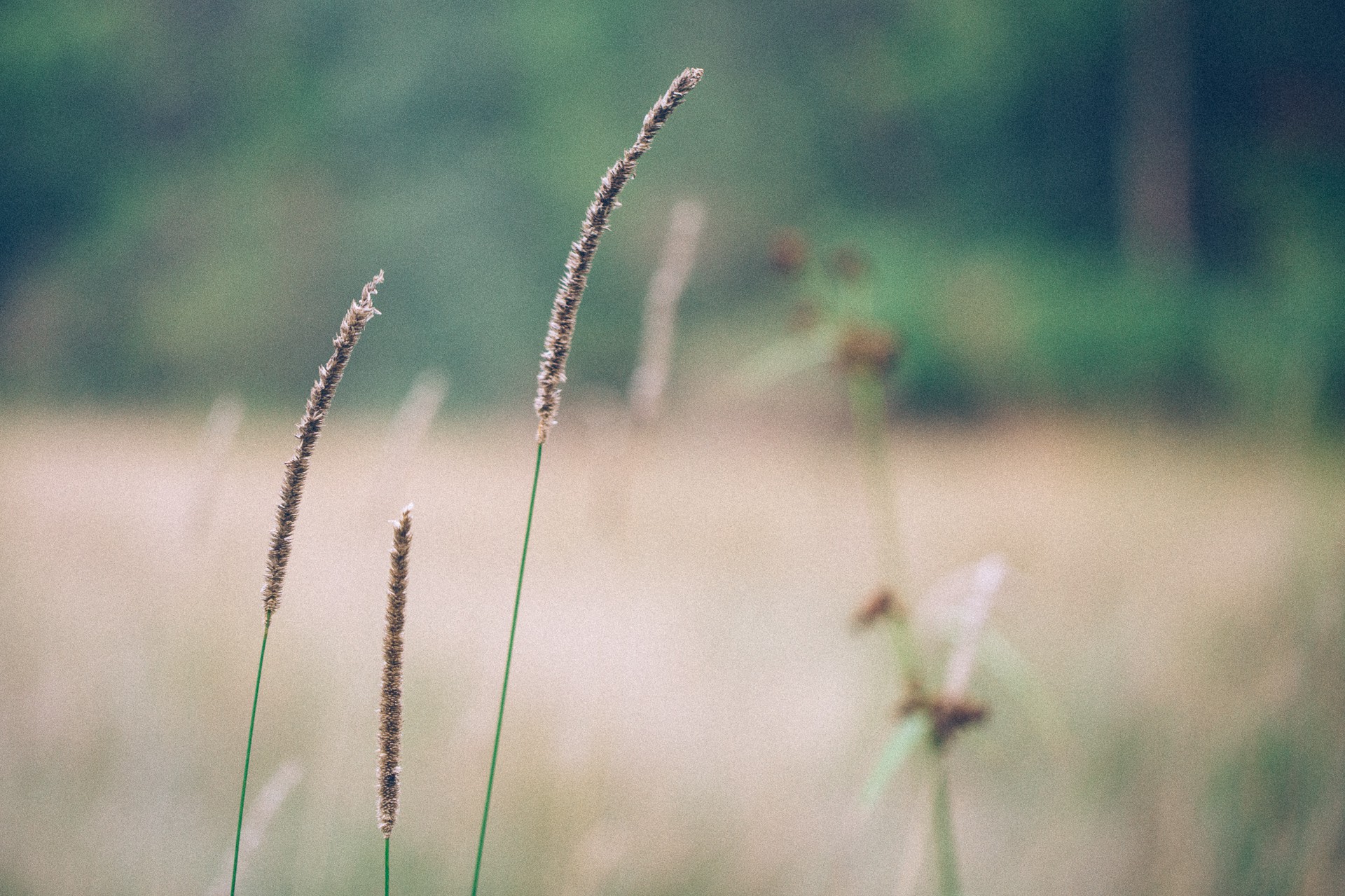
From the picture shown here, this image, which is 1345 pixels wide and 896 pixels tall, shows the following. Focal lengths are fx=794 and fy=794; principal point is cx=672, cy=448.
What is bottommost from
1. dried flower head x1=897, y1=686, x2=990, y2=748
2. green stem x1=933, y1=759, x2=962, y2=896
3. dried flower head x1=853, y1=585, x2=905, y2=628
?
green stem x1=933, y1=759, x2=962, y2=896

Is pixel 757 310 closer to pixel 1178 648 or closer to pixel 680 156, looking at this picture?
pixel 680 156

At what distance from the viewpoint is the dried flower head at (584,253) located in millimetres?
411

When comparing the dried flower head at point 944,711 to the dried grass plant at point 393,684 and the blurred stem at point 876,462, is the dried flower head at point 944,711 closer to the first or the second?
the blurred stem at point 876,462

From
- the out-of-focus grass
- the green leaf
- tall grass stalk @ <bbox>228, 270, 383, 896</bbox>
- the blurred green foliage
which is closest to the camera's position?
tall grass stalk @ <bbox>228, 270, 383, 896</bbox>

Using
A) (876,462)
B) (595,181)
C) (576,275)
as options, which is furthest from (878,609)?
(595,181)

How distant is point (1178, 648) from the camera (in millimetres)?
1850

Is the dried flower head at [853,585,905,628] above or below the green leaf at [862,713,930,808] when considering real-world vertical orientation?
above

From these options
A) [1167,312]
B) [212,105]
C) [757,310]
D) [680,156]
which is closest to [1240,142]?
[1167,312]

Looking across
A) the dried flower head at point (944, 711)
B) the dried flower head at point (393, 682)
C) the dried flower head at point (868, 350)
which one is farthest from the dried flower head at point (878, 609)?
the dried flower head at point (393, 682)

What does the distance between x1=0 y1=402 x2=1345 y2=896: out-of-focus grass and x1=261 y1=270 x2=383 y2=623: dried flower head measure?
0.44 m

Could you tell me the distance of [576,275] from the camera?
44 centimetres

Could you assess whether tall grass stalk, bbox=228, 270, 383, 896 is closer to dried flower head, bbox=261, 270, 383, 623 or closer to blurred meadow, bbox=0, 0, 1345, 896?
dried flower head, bbox=261, 270, 383, 623

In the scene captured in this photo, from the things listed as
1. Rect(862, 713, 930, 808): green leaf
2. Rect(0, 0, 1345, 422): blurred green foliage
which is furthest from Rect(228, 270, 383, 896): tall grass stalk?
Rect(0, 0, 1345, 422): blurred green foliage

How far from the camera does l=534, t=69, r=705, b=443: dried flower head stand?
41 centimetres
